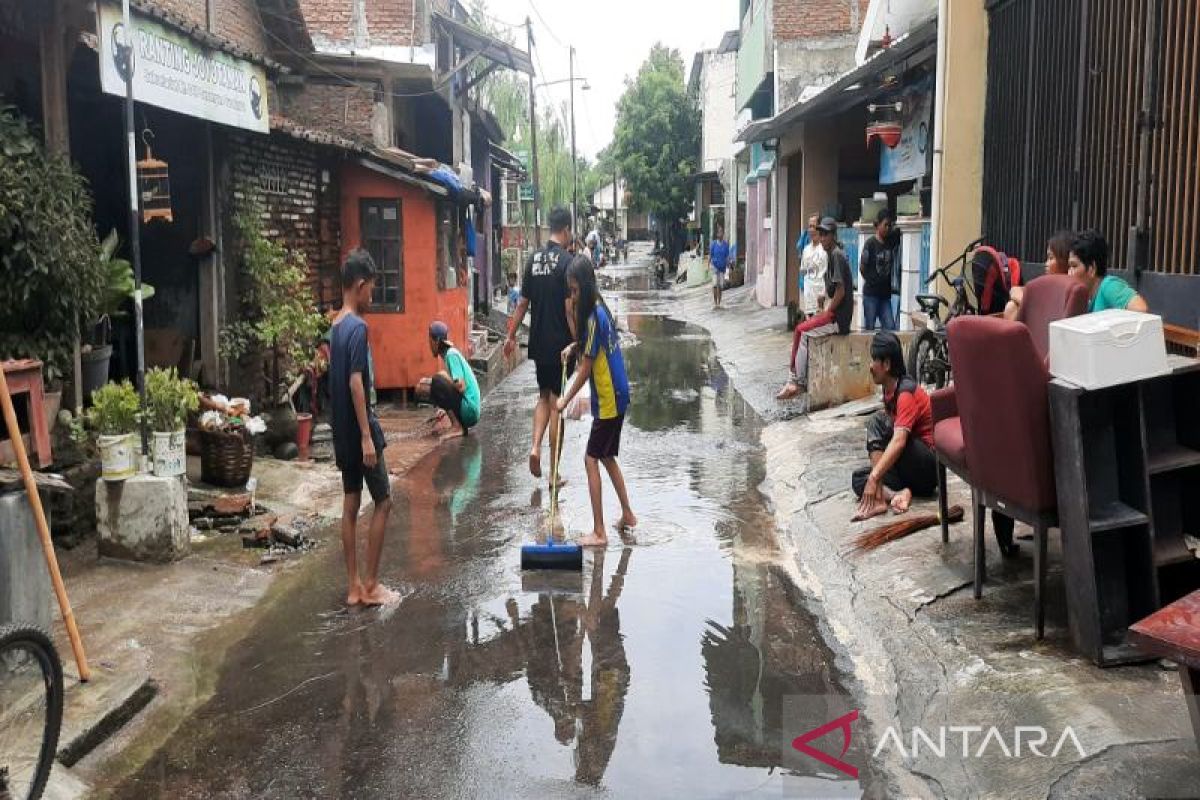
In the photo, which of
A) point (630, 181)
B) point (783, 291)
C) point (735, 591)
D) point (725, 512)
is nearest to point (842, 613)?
point (735, 591)

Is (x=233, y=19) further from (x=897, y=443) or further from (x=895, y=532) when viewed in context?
(x=895, y=532)

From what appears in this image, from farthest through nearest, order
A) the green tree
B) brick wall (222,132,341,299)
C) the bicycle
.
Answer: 1. the green tree
2. brick wall (222,132,341,299)
3. the bicycle

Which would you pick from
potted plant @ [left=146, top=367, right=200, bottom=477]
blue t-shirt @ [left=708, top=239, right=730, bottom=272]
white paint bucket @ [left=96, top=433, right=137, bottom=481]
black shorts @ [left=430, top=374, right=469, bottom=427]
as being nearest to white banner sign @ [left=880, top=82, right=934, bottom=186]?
black shorts @ [left=430, top=374, right=469, bottom=427]

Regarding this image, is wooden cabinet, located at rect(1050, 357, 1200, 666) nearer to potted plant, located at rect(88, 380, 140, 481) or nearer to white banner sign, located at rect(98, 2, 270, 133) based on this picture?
potted plant, located at rect(88, 380, 140, 481)

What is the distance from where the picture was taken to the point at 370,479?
6.45 m

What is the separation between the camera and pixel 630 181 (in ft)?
175

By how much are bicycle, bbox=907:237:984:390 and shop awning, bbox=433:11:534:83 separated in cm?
1044

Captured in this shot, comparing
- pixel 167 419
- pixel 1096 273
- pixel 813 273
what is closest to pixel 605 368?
pixel 167 419

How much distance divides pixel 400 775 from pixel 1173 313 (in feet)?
17.8

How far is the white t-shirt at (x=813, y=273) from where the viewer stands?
47.7ft

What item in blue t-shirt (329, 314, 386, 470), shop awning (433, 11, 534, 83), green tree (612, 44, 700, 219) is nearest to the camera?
blue t-shirt (329, 314, 386, 470)

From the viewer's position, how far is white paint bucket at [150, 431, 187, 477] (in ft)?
24.1

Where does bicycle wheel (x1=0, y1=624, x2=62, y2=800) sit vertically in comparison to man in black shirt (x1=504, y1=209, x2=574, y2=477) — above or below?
below

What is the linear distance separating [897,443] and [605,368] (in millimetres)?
2014
